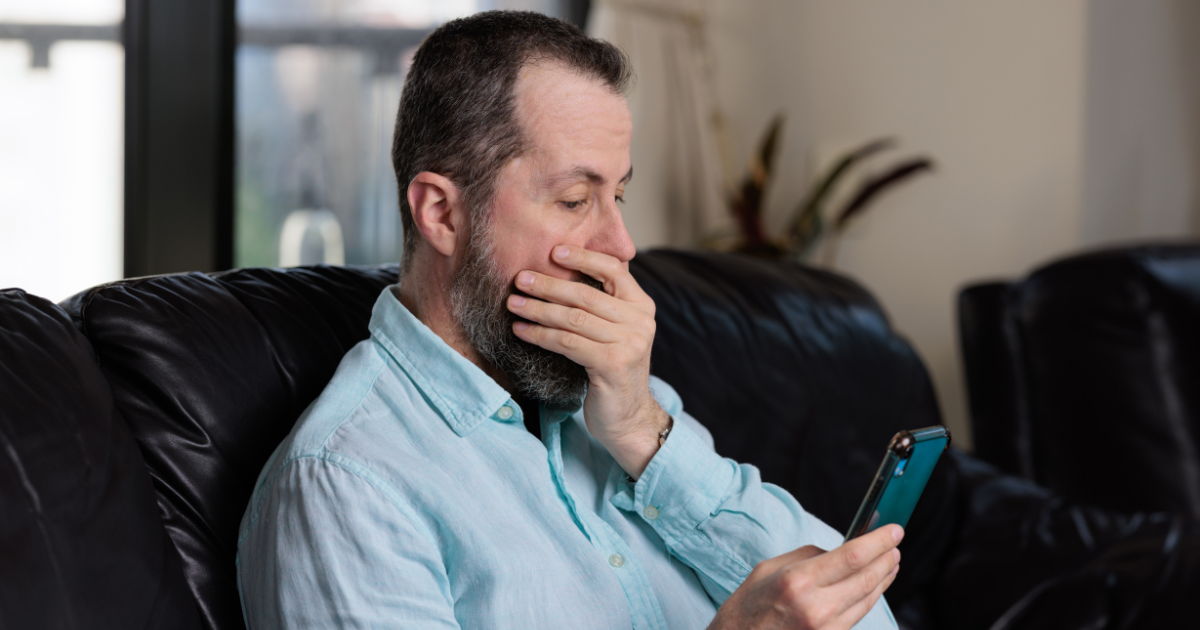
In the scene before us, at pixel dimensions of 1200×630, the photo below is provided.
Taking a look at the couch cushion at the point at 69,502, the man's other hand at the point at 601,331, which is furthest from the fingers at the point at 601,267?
the couch cushion at the point at 69,502

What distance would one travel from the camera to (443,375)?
38.6 inches

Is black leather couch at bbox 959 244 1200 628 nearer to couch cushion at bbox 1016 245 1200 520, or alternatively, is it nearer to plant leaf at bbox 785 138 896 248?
couch cushion at bbox 1016 245 1200 520

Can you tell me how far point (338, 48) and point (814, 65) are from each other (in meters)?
1.60

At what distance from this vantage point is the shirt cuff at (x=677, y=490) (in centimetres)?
102

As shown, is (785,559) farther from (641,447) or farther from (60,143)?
(60,143)

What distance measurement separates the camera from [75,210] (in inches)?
80.2

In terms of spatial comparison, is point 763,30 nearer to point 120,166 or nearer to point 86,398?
point 120,166

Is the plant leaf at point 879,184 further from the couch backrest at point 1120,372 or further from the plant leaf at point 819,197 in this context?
the couch backrest at point 1120,372

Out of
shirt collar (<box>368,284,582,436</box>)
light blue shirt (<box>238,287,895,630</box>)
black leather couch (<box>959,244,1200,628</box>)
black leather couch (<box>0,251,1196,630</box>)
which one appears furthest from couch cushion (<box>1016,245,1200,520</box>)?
shirt collar (<box>368,284,582,436</box>)

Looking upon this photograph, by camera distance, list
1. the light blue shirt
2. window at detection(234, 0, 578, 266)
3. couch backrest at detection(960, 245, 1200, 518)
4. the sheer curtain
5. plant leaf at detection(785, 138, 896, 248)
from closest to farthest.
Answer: the light blue shirt, couch backrest at detection(960, 245, 1200, 518), window at detection(234, 0, 578, 266), plant leaf at detection(785, 138, 896, 248), the sheer curtain

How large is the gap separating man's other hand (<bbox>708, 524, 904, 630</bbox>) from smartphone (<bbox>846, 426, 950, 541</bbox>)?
2 centimetres

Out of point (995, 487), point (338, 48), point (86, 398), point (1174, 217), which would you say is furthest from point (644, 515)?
point (1174, 217)

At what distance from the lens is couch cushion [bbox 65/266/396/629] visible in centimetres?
95

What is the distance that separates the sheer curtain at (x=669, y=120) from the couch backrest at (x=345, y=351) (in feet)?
4.41
